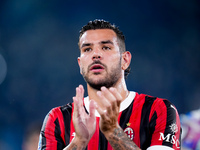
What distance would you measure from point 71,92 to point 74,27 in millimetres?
1523

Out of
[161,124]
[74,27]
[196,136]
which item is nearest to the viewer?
[161,124]

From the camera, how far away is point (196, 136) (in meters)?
4.98

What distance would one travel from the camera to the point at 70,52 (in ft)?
18.6

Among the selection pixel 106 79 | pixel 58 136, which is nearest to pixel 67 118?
pixel 58 136

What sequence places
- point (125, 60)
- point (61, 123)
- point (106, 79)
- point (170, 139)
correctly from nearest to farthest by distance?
point (170, 139)
point (106, 79)
point (61, 123)
point (125, 60)

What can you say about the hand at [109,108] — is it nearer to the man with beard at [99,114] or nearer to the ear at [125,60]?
the man with beard at [99,114]

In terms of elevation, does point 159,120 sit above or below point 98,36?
below

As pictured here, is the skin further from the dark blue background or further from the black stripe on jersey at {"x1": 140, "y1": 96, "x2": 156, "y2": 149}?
the dark blue background

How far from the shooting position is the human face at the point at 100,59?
2191 millimetres

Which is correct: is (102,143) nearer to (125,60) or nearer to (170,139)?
(170,139)

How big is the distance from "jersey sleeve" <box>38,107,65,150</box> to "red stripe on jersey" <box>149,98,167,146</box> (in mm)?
808

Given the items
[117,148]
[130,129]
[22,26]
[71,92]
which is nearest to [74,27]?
[22,26]

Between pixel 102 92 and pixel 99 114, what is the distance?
440 mm

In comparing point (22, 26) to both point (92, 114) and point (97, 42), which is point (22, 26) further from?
point (92, 114)
